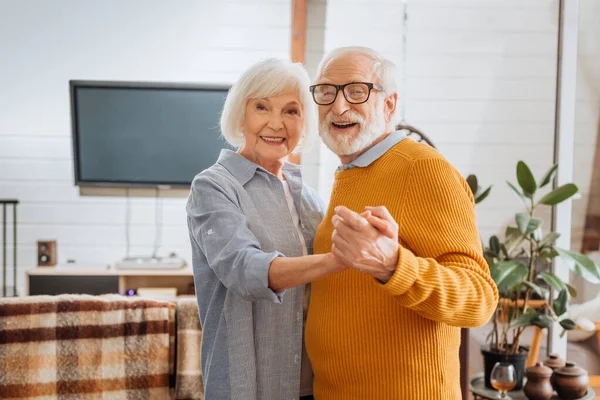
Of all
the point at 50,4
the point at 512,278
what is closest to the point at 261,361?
the point at 512,278

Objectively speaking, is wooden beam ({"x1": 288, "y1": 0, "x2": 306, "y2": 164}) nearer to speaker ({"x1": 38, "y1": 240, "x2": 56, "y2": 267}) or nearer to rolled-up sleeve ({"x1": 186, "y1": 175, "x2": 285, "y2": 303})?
speaker ({"x1": 38, "y1": 240, "x2": 56, "y2": 267})

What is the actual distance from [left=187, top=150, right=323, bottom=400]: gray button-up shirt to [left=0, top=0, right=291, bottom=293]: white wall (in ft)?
11.0

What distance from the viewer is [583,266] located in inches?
103

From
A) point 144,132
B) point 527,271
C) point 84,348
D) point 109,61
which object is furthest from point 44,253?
point 527,271

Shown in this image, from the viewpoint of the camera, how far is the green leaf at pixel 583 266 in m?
2.59

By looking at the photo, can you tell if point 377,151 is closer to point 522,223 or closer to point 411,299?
point 411,299

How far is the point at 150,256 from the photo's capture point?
4.88 metres

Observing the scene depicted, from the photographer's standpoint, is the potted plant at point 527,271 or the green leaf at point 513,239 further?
the green leaf at point 513,239

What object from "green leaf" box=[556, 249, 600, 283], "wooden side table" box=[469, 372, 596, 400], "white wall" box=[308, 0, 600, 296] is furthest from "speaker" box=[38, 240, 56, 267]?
"green leaf" box=[556, 249, 600, 283]

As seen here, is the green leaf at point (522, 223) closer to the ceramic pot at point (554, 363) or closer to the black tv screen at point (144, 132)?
the ceramic pot at point (554, 363)

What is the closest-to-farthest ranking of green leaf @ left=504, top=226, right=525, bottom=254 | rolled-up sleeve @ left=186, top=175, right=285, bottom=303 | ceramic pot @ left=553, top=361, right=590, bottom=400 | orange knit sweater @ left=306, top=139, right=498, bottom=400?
orange knit sweater @ left=306, top=139, right=498, bottom=400 < rolled-up sleeve @ left=186, top=175, right=285, bottom=303 < ceramic pot @ left=553, top=361, right=590, bottom=400 < green leaf @ left=504, top=226, right=525, bottom=254

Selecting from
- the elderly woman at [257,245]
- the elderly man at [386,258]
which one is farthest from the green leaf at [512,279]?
the elderly man at [386,258]

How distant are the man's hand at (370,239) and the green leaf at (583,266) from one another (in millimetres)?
1773

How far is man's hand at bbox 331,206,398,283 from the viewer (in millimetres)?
1113
